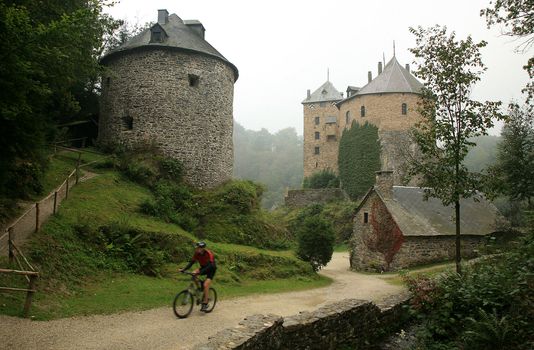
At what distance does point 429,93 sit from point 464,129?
161 cm

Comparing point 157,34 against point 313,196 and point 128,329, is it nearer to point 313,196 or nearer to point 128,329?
point 128,329

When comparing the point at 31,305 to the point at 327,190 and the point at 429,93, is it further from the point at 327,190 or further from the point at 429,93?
the point at 327,190

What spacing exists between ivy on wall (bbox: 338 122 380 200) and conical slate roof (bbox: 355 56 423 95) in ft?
11.5

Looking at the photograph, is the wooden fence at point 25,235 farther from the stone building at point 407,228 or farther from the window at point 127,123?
the stone building at point 407,228

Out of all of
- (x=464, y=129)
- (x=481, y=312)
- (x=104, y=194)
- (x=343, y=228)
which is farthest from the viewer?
(x=343, y=228)

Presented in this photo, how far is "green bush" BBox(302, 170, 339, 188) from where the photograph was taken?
152ft

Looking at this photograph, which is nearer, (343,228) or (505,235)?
(505,235)

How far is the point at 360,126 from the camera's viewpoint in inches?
1668

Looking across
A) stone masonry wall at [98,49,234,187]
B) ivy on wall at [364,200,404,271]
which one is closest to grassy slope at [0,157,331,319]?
stone masonry wall at [98,49,234,187]

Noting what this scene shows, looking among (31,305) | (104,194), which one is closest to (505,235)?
(104,194)

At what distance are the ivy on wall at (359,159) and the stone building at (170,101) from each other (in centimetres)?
2170

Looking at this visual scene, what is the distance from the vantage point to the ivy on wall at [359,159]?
40.7 meters

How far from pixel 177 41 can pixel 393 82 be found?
25.3 m

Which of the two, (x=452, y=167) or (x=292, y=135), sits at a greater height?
(x=292, y=135)
